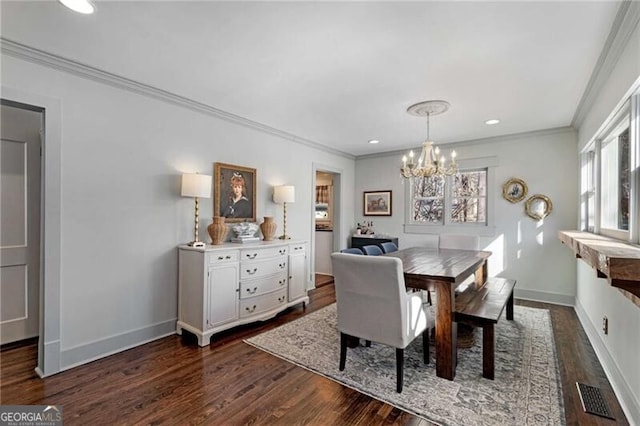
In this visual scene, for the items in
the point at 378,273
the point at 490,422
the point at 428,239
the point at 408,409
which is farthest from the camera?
the point at 428,239

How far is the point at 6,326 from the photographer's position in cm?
287

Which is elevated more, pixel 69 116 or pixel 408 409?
pixel 69 116

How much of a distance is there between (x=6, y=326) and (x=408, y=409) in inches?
147

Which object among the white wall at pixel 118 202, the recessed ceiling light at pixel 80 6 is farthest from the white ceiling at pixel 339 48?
the white wall at pixel 118 202

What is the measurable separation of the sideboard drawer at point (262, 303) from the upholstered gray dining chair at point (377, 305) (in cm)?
129

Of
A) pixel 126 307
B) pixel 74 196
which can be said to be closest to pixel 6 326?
pixel 126 307

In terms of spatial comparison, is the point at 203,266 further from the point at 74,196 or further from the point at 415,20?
the point at 415,20

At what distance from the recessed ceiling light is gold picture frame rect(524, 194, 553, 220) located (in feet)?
17.2

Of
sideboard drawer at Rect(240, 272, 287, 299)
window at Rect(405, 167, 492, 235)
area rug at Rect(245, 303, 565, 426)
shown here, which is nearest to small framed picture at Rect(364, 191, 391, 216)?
window at Rect(405, 167, 492, 235)

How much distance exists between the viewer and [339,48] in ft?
7.07

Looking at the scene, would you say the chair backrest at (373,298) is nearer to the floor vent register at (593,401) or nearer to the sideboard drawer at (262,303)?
the floor vent register at (593,401)

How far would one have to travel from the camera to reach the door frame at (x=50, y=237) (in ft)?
7.55

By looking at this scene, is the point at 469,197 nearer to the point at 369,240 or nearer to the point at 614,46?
the point at 369,240

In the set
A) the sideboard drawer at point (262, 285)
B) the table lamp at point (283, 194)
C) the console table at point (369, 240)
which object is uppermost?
the table lamp at point (283, 194)
